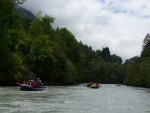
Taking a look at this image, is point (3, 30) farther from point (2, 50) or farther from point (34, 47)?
point (34, 47)

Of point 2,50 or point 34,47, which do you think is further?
point 34,47

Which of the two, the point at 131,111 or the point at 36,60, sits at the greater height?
the point at 36,60

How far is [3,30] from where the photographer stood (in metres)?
49.1

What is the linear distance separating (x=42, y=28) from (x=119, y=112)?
244 feet

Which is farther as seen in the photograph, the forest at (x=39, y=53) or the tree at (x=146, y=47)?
the tree at (x=146, y=47)

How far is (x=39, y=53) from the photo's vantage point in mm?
91562

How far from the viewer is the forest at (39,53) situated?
171ft

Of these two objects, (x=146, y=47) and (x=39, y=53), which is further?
(x=146, y=47)

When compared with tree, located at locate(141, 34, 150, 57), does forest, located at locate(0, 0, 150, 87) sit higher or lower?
lower

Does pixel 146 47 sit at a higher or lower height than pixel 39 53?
higher

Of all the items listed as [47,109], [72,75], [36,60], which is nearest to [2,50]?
[47,109]

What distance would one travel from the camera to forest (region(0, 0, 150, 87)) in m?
52.2

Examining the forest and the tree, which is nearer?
the forest

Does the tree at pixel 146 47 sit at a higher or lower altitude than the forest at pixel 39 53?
higher
